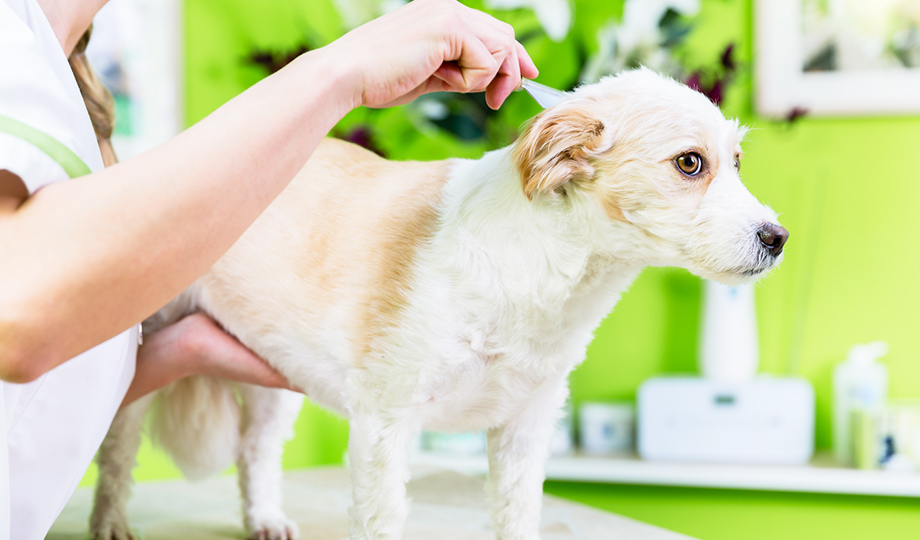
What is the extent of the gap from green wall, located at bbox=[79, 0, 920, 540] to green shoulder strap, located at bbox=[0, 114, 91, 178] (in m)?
1.73

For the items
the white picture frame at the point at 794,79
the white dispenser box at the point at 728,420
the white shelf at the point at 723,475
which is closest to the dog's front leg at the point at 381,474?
the white shelf at the point at 723,475

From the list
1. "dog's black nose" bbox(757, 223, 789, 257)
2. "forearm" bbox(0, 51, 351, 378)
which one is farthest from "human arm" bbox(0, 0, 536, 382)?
"dog's black nose" bbox(757, 223, 789, 257)

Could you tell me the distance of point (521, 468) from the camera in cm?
84

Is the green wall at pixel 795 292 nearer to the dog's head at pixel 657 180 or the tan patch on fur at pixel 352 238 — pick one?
the tan patch on fur at pixel 352 238

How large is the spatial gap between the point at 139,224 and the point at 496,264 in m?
0.40

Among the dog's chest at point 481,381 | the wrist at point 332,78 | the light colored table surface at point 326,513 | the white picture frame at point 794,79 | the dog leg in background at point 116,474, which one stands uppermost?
the white picture frame at point 794,79

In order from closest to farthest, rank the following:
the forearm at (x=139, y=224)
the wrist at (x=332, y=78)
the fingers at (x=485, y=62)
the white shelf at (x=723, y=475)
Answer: the forearm at (x=139, y=224) → the wrist at (x=332, y=78) → the fingers at (x=485, y=62) → the white shelf at (x=723, y=475)

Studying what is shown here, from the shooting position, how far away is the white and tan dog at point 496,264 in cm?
71

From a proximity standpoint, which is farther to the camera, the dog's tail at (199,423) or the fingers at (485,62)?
the dog's tail at (199,423)

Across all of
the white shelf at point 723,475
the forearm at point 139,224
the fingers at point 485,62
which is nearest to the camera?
the forearm at point 139,224

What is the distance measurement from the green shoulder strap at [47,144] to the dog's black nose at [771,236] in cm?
59

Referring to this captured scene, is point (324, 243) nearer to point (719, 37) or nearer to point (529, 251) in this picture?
point (529, 251)

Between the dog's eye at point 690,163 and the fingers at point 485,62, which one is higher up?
the fingers at point 485,62

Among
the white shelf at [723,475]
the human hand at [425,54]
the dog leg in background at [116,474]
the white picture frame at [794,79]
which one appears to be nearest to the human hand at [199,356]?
the dog leg in background at [116,474]
